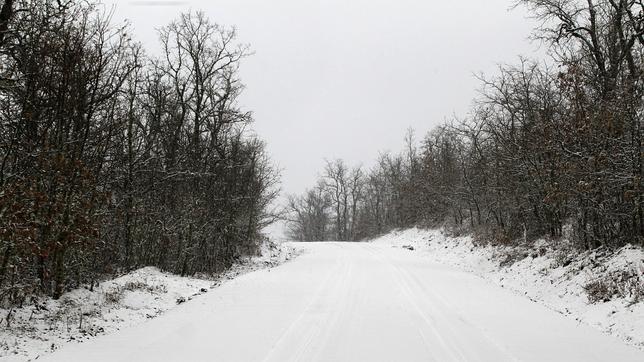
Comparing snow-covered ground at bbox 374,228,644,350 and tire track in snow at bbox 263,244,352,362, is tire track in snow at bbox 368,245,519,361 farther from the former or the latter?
snow-covered ground at bbox 374,228,644,350

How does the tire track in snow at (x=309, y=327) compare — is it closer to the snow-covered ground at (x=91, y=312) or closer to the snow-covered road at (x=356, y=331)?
the snow-covered road at (x=356, y=331)

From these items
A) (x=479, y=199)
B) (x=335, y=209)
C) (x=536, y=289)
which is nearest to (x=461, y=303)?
(x=536, y=289)

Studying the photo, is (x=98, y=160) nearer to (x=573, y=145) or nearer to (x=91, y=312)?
(x=91, y=312)

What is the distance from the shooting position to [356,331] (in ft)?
26.7

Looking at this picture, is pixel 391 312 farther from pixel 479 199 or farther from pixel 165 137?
pixel 479 199

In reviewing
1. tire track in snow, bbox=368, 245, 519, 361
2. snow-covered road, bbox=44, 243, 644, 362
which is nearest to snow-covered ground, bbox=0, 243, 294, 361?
snow-covered road, bbox=44, 243, 644, 362

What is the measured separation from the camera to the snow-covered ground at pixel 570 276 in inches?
351

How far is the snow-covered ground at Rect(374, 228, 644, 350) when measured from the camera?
8.92 metres

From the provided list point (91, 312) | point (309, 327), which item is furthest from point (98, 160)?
point (309, 327)

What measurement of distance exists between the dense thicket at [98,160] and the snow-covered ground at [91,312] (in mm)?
512

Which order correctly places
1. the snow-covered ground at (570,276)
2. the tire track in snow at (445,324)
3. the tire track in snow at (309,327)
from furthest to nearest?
the snow-covered ground at (570,276) → the tire track in snow at (445,324) → the tire track in snow at (309,327)

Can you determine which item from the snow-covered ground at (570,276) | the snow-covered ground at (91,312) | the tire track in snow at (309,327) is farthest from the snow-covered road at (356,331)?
the snow-covered ground at (570,276)

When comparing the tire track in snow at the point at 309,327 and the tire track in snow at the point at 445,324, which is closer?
the tire track in snow at the point at 309,327

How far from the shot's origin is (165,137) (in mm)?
18500
